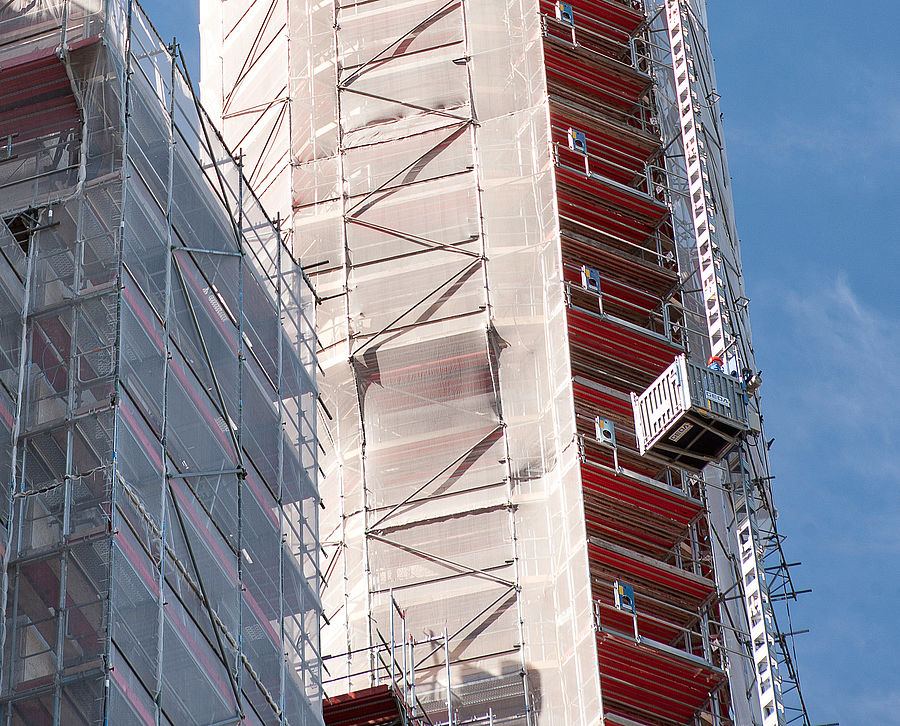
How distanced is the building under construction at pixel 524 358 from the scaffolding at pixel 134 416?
481cm

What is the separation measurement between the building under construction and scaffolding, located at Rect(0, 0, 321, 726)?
4811mm

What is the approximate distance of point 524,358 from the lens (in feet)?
120

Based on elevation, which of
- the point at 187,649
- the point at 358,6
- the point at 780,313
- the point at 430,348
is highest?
the point at 780,313

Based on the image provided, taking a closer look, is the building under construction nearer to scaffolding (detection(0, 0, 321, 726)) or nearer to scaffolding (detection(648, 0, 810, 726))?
scaffolding (detection(648, 0, 810, 726))

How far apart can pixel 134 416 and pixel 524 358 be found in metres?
14.1

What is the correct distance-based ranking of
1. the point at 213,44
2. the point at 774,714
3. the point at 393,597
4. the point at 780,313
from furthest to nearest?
the point at 780,313 < the point at 213,44 < the point at 393,597 < the point at 774,714

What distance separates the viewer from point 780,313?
101938 millimetres

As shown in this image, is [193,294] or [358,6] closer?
[193,294]

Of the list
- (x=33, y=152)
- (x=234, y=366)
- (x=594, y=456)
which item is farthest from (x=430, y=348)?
(x=33, y=152)

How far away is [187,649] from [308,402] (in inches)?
309

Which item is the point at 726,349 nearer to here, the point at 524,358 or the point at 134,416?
the point at 524,358

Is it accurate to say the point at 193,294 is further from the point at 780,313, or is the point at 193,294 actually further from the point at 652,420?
the point at 780,313

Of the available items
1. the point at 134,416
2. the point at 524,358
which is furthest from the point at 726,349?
the point at 134,416

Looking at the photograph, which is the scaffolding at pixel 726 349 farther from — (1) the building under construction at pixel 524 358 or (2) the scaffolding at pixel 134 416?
(2) the scaffolding at pixel 134 416
